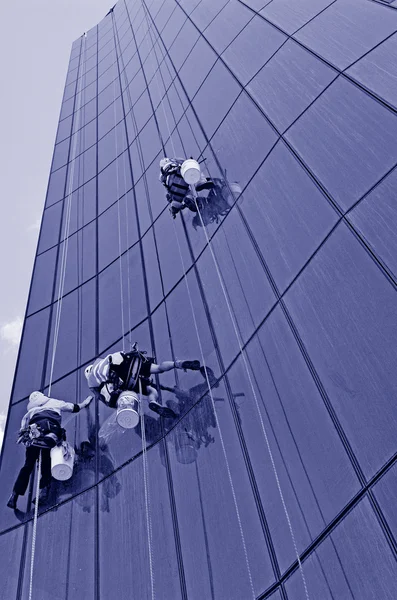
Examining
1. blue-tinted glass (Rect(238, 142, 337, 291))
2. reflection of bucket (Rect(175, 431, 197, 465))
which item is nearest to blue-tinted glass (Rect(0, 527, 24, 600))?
reflection of bucket (Rect(175, 431, 197, 465))

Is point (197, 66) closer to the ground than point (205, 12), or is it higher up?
closer to the ground

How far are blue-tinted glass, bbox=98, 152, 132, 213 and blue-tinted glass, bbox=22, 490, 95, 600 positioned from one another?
29.8ft

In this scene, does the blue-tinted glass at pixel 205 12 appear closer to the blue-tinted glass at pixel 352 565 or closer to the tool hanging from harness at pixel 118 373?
the tool hanging from harness at pixel 118 373

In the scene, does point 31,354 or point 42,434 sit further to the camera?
point 31,354

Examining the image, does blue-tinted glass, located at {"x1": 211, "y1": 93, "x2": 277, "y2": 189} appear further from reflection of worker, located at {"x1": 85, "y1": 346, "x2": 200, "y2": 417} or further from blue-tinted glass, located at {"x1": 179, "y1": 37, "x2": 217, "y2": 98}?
reflection of worker, located at {"x1": 85, "y1": 346, "x2": 200, "y2": 417}

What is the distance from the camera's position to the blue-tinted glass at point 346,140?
8047 millimetres

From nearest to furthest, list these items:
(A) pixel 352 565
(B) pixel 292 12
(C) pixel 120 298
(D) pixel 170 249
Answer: (A) pixel 352 565
(D) pixel 170 249
(C) pixel 120 298
(B) pixel 292 12

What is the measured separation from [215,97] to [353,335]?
8701 mm

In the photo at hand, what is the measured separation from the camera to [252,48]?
1360 centimetres

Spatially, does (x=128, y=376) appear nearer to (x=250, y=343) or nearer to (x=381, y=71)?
(x=250, y=343)

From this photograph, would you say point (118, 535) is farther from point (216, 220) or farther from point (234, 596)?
point (216, 220)

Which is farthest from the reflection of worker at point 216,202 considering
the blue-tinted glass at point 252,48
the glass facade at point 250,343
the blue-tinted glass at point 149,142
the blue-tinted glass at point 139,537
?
the blue-tinted glass at point 149,142

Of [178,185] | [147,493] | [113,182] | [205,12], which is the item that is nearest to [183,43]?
[205,12]

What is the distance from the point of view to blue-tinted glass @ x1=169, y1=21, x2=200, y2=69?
17.6m
